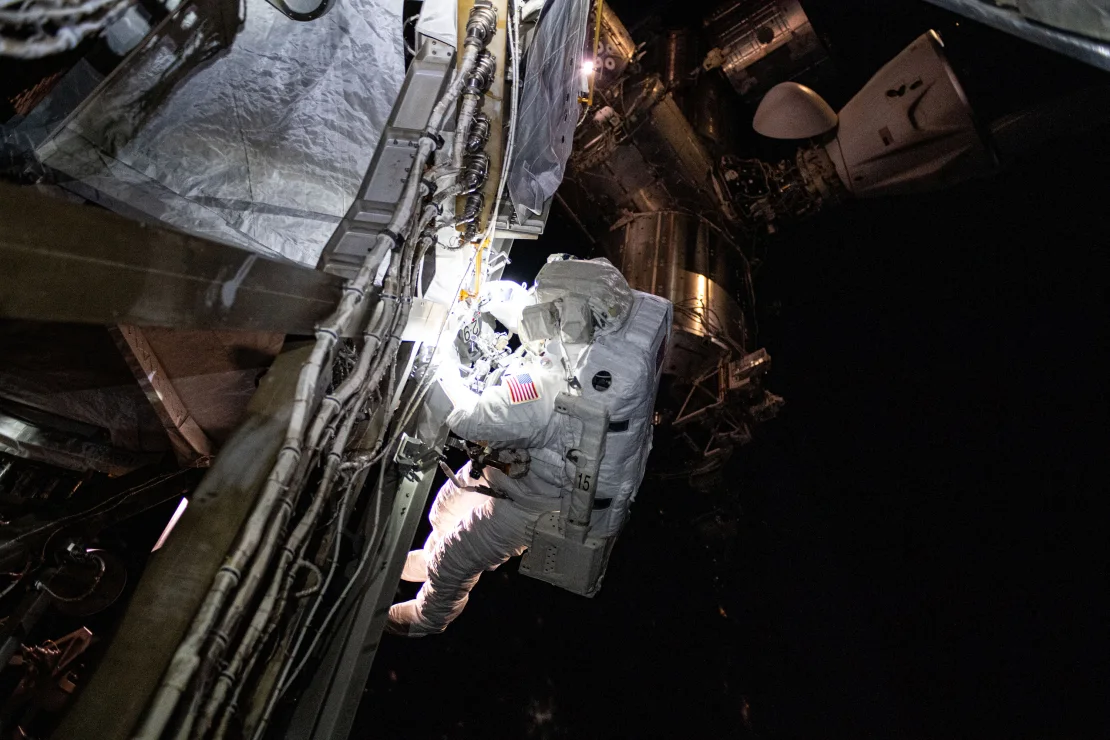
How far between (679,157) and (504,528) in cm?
574

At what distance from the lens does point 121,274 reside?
4.13 feet

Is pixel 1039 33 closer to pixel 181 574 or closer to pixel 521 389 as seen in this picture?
pixel 521 389

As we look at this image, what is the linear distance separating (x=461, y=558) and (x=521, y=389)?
145cm

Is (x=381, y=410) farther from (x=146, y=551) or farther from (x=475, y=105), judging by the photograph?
(x=146, y=551)

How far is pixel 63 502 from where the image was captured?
94.0 inches

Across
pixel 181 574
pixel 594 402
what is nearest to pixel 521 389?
pixel 594 402

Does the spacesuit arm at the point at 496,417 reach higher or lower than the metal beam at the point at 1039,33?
lower

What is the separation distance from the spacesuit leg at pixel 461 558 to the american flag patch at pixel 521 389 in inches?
34.8

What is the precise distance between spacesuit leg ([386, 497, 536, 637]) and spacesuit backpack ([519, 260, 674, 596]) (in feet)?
0.64

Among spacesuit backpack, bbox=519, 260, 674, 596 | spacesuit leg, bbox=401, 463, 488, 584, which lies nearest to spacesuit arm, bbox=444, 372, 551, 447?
spacesuit backpack, bbox=519, 260, 674, 596

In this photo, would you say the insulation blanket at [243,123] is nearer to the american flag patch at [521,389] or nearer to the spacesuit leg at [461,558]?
the american flag patch at [521,389]

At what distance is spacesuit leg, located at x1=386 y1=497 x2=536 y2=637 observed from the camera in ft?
12.1

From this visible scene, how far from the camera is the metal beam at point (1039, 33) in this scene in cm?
146

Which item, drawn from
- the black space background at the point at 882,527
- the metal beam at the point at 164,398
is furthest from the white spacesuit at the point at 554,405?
the black space background at the point at 882,527
